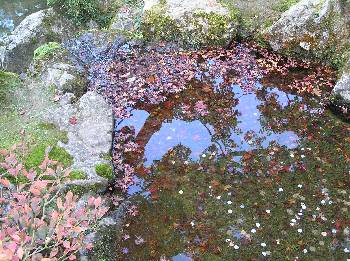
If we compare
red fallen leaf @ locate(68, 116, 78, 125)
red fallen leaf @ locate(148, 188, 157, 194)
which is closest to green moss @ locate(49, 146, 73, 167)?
red fallen leaf @ locate(68, 116, 78, 125)

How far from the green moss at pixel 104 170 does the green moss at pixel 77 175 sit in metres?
0.30

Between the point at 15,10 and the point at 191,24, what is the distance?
476 inches

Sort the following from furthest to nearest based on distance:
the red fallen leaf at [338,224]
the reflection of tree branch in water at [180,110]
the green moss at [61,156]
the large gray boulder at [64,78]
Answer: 1. the large gray boulder at [64,78]
2. the reflection of tree branch in water at [180,110]
3. the green moss at [61,156]
4. the red fallen leaf at [338,224]

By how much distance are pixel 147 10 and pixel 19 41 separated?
458 cm

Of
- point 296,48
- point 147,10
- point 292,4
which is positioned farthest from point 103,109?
point 292,4

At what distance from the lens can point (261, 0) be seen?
47.8 feet

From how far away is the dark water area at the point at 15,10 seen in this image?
19844 millimetres

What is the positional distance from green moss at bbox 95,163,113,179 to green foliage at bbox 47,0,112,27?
361 inches

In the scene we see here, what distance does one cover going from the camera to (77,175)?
828 cm

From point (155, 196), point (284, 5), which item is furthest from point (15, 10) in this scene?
point (155, 196)

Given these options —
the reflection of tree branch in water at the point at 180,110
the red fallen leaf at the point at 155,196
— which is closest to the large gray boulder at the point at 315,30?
the reflection of tree branch in water at the point at 180,110

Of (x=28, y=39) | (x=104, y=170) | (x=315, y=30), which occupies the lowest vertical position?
(x=28, y=39)

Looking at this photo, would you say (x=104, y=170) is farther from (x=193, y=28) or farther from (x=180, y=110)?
(x=193, y=28)

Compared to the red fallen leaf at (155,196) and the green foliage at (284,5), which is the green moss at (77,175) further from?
the green foliage at (284,5)
